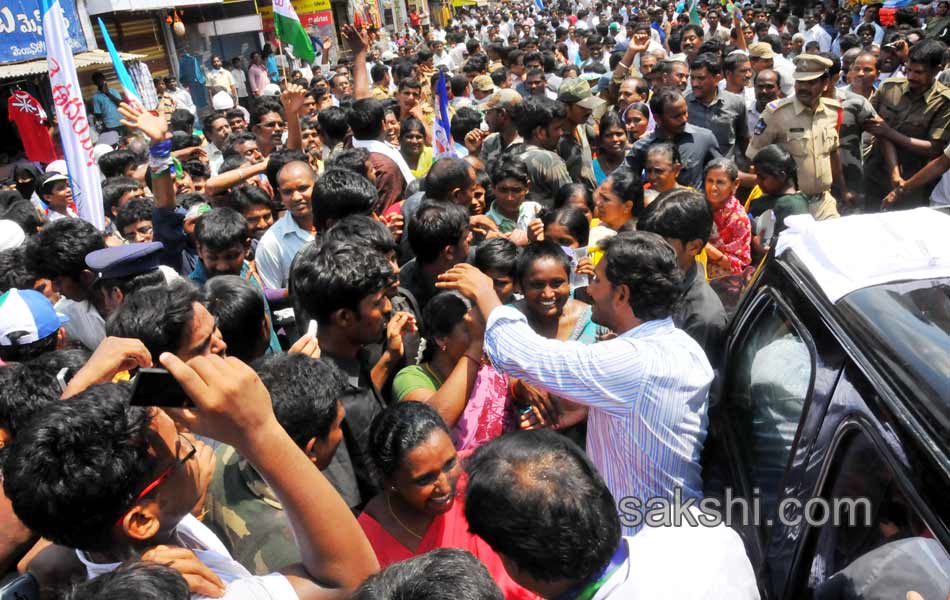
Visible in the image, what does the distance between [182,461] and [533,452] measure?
814mm

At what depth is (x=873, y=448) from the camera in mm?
1458

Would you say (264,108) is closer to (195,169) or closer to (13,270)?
(195,169)

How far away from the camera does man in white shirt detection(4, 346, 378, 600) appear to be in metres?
1.47

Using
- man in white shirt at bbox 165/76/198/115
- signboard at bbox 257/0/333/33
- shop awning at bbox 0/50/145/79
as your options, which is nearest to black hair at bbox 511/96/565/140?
shop awning at bbox 0/50/145/79

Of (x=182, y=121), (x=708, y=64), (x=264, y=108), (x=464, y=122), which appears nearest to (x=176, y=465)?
(x=464, y=122)

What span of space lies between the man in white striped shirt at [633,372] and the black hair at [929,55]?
15.7 ft

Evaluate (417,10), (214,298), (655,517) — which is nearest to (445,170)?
(214,298)

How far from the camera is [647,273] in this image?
2266mm

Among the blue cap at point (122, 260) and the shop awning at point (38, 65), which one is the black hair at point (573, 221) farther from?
the shop awning at point (38, 65)

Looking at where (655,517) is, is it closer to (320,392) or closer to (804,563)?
(804,563)

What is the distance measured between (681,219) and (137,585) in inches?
101

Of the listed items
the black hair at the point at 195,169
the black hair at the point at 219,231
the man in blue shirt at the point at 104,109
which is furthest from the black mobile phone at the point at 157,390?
the man in blue shirt at the point at 104,109

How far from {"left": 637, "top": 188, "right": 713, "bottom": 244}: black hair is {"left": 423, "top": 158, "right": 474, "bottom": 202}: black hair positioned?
1.20 meters

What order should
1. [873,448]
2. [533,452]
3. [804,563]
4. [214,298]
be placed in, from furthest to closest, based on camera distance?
1. [214,298]
2. [804,563]
3. [533,452]
4. [873,448]
